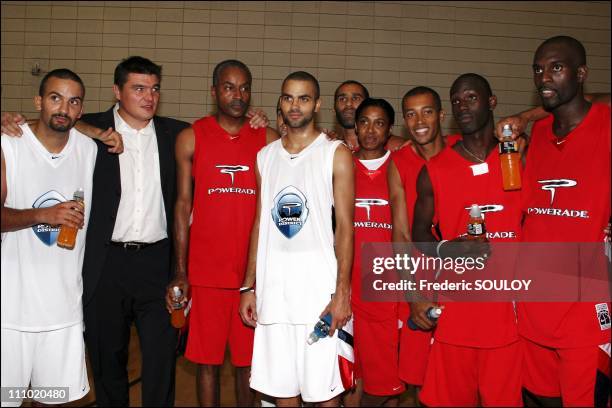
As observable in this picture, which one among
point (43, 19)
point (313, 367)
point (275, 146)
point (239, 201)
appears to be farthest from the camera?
point (43, 19)

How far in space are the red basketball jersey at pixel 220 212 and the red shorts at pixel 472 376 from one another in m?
1.40

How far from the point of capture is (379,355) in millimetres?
3596

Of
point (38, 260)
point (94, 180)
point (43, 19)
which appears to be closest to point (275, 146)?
point (94, 180)

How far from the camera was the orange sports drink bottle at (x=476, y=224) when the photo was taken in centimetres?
284

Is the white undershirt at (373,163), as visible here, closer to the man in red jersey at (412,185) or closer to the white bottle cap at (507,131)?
the man in red jersey at (412,185)

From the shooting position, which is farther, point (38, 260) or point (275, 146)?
point (275, 146)

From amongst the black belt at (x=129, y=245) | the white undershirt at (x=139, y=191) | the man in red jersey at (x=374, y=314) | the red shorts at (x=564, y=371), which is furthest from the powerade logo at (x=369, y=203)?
the black belt at (x=129, y=245)

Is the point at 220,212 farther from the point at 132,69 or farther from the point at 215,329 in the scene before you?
the point at 132,69

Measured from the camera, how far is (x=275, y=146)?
3.24m

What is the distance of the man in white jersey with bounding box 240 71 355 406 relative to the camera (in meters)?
2.94

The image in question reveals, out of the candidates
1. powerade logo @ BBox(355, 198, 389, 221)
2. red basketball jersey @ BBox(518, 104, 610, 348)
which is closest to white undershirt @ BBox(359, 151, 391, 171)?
powerade logo @ BBox(355, 198, 389, 221)

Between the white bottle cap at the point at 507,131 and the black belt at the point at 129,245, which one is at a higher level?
the white bottle cap at the point at 507,131

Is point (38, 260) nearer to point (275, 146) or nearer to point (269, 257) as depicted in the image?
point (269, 257)

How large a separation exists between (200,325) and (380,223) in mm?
1416
